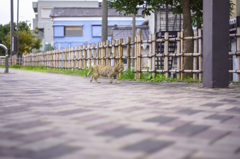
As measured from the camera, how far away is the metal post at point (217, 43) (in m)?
6.39

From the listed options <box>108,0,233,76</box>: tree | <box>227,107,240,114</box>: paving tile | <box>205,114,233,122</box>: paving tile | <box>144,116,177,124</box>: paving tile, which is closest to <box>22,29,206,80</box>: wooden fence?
<box>108,0,233,76</box>: tree

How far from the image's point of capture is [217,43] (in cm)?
643

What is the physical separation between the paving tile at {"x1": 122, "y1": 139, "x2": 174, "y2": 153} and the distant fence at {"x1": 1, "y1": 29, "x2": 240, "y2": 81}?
20.0ft

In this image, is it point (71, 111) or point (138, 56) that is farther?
point (138, 56)

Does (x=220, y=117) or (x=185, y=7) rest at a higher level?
(x=185, y=7)

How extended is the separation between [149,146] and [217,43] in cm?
481

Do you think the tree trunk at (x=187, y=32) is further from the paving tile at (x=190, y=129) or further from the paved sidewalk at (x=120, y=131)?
the paving tile at (x=190, y=129)

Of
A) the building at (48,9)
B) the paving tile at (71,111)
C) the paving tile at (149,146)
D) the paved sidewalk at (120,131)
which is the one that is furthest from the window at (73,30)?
the paving tile at (149,146)

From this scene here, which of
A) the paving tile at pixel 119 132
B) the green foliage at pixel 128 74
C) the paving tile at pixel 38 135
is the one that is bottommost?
the paving tile at pixel 38 135

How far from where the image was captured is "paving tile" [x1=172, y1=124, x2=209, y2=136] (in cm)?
248

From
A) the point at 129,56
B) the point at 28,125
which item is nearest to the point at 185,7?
the point at 129,56

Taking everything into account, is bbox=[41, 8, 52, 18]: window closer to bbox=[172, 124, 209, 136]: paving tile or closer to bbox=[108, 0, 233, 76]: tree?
bbox=[108, 0, 233, 76]: tree

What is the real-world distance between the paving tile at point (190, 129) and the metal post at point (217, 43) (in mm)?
3854

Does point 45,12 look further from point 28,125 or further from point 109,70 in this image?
point 28,125
